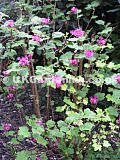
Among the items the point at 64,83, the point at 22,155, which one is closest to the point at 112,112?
the point at 64,83

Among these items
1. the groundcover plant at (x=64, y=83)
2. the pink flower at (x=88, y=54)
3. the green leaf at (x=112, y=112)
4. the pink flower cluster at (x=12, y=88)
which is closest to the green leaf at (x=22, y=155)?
the groundcover plant at (x=64, y=83)

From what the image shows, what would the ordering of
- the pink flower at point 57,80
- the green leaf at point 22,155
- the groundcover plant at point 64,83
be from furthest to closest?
the green leaf at point 22,155 < the groundcover plant at point 64,83 < the pink flower at point 57,80

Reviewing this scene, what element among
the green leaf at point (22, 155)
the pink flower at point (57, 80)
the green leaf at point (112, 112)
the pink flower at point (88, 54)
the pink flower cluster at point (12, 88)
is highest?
the pink flower at point (88, 54)

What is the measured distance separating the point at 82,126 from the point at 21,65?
1.55ft

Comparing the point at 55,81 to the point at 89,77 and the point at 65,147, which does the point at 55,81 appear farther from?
the point at 65,147

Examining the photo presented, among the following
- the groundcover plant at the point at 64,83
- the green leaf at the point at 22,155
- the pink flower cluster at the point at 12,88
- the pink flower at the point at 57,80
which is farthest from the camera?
the pink flower cluster at the point at 12,88

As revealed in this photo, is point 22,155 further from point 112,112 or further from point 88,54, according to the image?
point 88,54

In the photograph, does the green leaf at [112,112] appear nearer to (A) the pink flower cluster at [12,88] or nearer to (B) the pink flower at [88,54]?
(B) the pink flower at [88,54]

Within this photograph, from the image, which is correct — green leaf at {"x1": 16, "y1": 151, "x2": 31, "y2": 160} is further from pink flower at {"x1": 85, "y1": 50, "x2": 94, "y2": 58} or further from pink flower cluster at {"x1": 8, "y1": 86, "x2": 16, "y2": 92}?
pink flower at {"x1": 85, "y1": 50, "x2": 94, "y2": 58}

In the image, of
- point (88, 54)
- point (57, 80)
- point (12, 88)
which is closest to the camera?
point (57, 80)

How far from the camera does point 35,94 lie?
7.75 ft

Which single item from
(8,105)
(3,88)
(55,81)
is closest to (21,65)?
(55,81)

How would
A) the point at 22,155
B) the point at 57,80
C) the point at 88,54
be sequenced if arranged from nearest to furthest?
1. the point at 57,80
2. the point at 88,54
3. the point at 22,155

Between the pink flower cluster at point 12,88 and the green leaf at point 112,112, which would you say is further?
the pink flower cluster at point 12,88
